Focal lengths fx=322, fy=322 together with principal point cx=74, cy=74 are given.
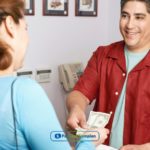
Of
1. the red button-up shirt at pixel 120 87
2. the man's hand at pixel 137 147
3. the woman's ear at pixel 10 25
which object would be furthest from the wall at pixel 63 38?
the woman's ear at pixel 10 25

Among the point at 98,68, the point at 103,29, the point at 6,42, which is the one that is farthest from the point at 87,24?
the point at 6,42

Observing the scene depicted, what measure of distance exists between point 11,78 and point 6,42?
106 mm

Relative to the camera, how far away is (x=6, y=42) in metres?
0.93

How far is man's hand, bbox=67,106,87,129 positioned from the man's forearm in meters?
0.06

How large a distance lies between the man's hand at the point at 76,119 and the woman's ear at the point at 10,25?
0.76 m

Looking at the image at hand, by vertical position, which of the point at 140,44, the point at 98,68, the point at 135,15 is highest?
the point at 135,15

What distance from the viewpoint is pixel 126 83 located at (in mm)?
1781

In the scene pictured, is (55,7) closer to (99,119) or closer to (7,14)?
(99,119)

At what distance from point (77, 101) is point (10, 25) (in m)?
0.97

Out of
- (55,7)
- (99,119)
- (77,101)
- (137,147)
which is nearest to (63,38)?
(55,7)

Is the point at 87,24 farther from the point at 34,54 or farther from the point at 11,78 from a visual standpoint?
the point at 11,78

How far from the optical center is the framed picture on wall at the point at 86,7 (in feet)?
8.75

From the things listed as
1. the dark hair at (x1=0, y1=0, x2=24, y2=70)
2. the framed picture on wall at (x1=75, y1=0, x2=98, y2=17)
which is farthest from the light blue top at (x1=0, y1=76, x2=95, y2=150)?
the framed picture on wall at (x1=75, y1=0, x2=98, y2=17)

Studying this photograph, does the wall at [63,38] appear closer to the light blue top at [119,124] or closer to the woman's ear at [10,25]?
the light blue top at [119,124]
